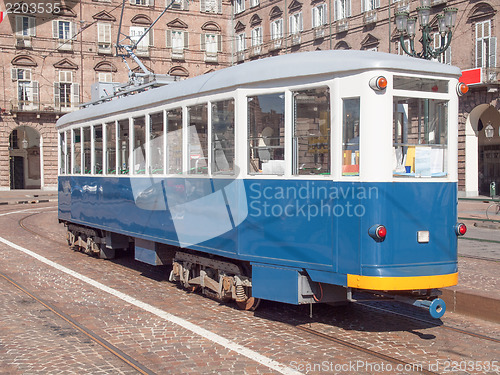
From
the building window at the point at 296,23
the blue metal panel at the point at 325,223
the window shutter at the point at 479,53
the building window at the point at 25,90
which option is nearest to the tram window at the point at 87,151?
the blue metal panel at the point at 325,223

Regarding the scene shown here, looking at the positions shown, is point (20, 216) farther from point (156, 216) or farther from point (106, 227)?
point (156, 216)

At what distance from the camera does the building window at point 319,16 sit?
3962 cm

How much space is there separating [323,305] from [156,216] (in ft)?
9.17

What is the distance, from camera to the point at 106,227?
11.9 metres

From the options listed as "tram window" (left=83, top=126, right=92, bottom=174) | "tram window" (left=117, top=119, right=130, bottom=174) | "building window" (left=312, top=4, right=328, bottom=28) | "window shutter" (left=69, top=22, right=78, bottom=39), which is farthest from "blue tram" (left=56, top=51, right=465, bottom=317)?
"window shutter" (left=69, top=22, right=78, bottom=39)

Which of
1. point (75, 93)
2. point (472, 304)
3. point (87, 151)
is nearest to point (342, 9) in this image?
point (75, 93)

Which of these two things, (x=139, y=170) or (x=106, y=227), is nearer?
(x=139, y=170)

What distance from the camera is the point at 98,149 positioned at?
40.1 feet

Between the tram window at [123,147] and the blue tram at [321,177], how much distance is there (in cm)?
211

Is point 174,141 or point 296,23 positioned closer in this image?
point 174,141

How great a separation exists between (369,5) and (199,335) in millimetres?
32087

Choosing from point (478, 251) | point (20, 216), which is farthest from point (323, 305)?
point (20, 216)

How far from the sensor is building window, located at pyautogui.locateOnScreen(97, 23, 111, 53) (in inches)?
1857

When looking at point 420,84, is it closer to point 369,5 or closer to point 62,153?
point 62,153
